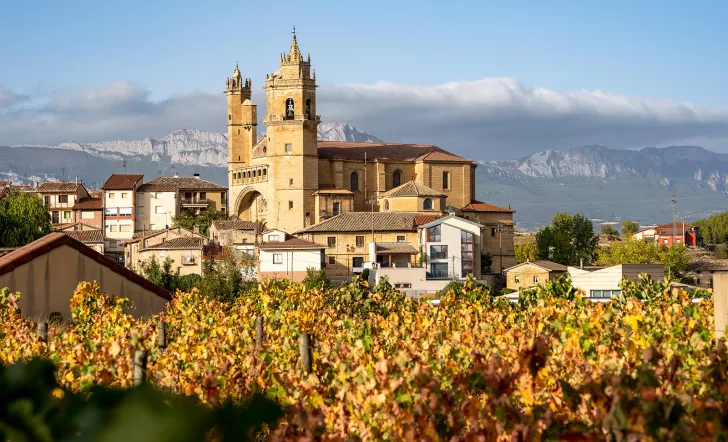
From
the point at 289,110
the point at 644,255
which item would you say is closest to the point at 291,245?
the point at 289,110

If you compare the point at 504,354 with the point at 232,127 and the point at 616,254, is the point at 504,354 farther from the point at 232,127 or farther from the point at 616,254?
the point at 232,127

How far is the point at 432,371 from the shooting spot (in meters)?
8.43

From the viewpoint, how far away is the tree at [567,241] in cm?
9706

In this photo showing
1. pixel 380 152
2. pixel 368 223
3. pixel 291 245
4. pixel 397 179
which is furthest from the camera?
pixel 380 152

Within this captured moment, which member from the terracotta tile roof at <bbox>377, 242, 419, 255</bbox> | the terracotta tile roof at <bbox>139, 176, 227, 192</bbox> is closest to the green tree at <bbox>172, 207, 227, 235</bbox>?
the terracotta tile roof at <bbox>139, 176, 227, 192</bbox>

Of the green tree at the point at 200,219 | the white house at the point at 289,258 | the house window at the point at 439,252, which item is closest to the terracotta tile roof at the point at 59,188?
the green tree at the point at 200,219

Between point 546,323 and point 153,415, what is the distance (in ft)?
42.8

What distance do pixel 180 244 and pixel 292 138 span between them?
56.2ft

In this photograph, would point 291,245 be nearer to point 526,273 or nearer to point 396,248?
point 396,248

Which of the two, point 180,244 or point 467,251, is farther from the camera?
point 180,244

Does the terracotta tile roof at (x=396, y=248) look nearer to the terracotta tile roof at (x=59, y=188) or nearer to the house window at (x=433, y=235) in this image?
the house window at (x=433, y=235)

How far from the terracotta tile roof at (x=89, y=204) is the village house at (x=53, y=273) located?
79999mm

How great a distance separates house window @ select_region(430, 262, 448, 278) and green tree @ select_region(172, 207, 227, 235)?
27858 mm

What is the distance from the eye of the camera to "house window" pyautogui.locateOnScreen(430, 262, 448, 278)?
69.4 m
